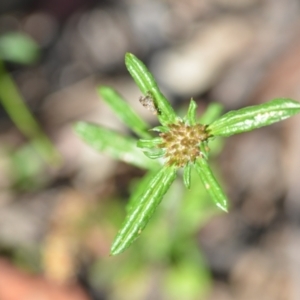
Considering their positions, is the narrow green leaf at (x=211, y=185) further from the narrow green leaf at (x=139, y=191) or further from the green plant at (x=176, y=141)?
the narrow green leaf at (x=139, y=191)

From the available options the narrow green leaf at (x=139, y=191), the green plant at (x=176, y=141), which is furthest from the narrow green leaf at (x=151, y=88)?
the narrow green leaf at (x=139, y=191)

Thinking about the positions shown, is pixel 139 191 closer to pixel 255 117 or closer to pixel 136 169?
pixel 255 117

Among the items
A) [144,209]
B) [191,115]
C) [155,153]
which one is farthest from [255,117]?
[144,209]

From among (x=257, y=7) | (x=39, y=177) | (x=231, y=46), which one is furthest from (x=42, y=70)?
(x=257, y=7)

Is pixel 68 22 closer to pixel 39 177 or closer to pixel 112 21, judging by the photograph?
pixel 112 21

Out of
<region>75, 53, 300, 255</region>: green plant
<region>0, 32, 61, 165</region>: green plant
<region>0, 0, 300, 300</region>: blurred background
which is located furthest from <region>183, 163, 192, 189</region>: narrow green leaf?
<region>0, 32, 61, 165</region>: green plant

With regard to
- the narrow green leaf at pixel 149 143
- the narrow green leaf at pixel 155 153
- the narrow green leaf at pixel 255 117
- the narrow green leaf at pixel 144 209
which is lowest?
the narrow green leaf at pixel 144 209

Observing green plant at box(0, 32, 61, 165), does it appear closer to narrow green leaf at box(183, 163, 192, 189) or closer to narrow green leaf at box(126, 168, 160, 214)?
narrow green leaf at box(126, 168, 160, 214)
